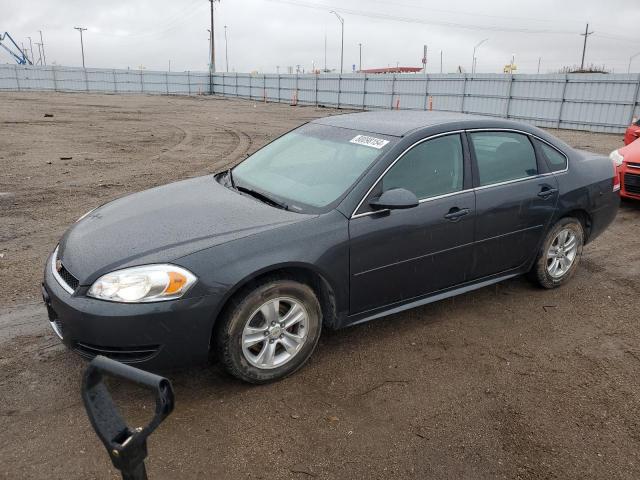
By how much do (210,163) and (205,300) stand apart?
347 inches

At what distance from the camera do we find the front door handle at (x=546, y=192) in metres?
4.38

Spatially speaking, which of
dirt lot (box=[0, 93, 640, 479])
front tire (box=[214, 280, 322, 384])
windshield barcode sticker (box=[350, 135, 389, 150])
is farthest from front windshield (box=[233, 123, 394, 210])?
dirt lot (box=[0, 93, 640, 479])

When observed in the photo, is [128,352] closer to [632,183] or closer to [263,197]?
[263,197]

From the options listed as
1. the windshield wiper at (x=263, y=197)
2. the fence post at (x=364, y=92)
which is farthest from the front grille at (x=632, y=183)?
the fence post at (x=364, y=92)

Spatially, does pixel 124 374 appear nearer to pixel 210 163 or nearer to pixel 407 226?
pixel 407 226

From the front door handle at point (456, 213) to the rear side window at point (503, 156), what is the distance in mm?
337

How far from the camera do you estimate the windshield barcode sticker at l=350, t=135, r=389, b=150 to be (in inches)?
148

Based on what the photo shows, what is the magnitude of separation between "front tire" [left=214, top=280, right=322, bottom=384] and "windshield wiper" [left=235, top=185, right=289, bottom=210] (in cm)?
62

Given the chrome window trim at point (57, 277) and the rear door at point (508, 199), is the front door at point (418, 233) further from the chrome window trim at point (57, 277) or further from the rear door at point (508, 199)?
the chrome window trim at point (57, 277)

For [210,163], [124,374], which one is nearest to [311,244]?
[124,374]

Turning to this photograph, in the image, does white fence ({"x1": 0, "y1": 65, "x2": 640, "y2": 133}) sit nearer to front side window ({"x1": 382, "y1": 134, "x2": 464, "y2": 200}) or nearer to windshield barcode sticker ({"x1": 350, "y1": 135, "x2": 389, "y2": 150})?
front side window ({"x1": 382, "y1": 134, "x2": 464, "y2": 200})

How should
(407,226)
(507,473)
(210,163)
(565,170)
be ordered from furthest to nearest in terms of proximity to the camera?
(210,163) < (565,170) < (407,226) < (507,473)

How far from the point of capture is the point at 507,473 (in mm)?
2586

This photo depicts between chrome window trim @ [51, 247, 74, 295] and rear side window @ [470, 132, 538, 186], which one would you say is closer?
chrome window trim @ [51, 247, 74, 295]
